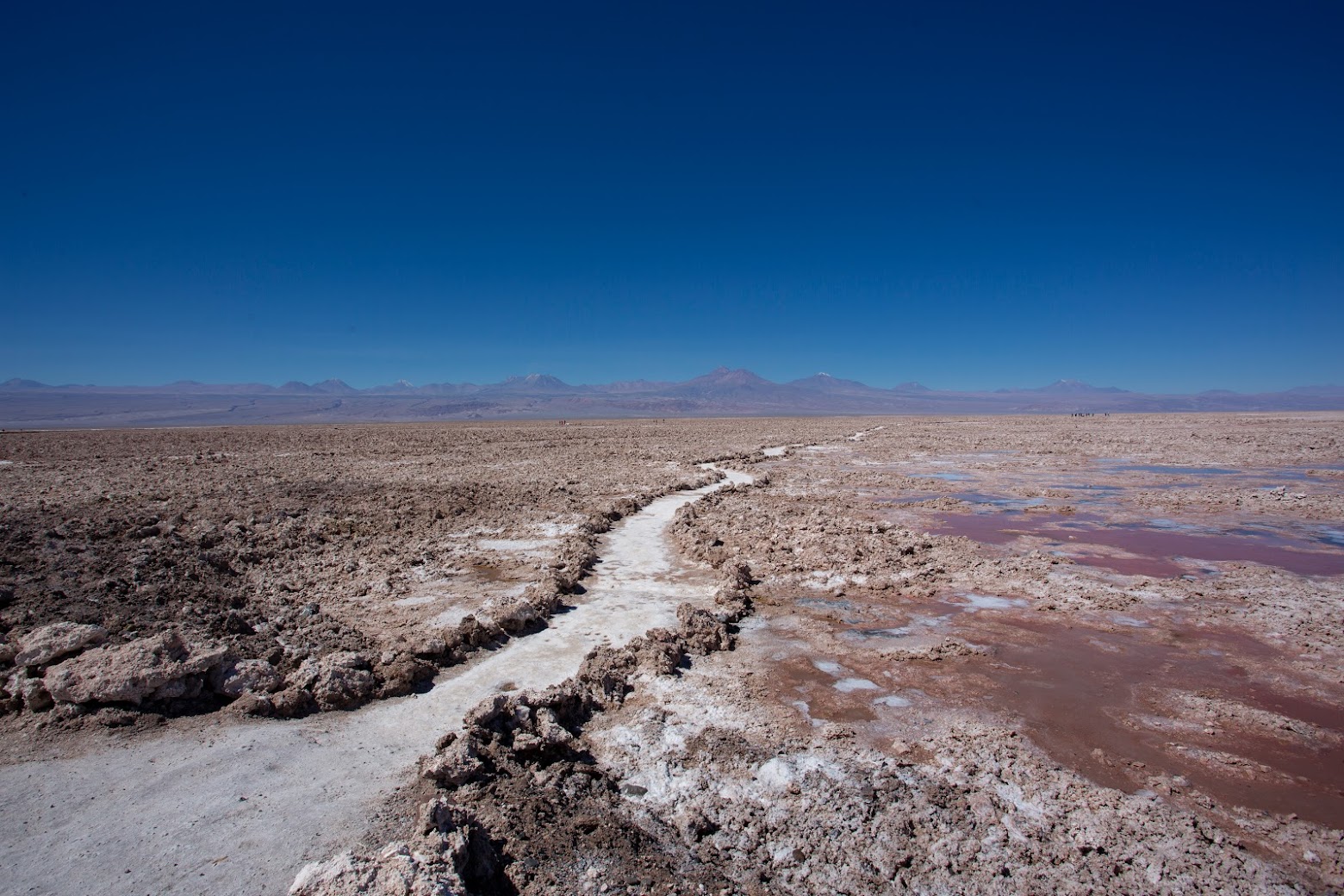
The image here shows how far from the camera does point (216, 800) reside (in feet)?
12.6

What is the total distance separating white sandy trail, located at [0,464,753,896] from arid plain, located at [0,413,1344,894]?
0.07ft

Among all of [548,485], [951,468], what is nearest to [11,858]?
[548,485]

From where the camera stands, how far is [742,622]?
24.3 feet

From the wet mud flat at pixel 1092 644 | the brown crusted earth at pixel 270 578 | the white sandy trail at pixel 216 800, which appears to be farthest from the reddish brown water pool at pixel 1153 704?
the brown crusted earth at pixel 270 578

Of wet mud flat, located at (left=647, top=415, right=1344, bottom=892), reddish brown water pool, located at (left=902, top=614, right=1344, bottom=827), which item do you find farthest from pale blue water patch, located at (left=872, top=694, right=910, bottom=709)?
reddish brown water pool, located at (left=902, top=614, right=1344, bottom=827)

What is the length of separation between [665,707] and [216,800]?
3.07 metres

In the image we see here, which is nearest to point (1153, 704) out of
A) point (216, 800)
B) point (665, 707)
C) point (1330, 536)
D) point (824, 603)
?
point (824, 603)

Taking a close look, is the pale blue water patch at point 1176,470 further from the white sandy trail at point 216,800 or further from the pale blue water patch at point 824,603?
the white sandy trail at point 216,800

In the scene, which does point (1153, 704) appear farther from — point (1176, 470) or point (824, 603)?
point (1176, 470)

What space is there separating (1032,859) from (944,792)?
62 centimetres

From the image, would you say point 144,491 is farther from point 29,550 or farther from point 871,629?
point 871,629

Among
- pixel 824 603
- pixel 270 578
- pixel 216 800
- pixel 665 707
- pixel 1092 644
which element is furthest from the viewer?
pixel 270 578

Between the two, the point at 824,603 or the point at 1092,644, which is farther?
the point at 824,603

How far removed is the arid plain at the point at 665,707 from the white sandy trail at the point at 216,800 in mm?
22
